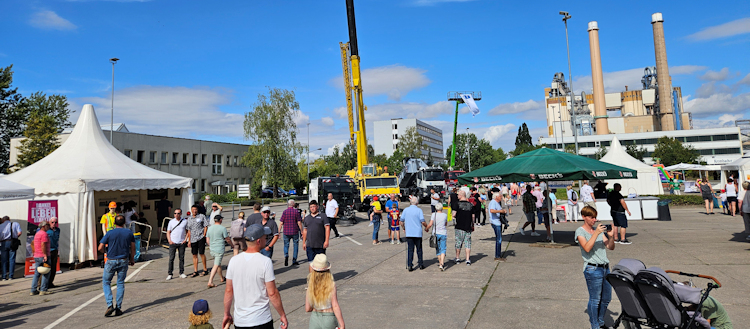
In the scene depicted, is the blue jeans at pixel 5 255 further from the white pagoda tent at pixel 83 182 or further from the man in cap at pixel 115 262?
the man in cap at pixel 115 262

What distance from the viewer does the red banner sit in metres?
11.5

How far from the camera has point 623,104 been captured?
111188 mm

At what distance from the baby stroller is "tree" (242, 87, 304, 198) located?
46864mm

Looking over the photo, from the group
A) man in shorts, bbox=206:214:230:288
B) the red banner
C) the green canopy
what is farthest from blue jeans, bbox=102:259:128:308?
the green canopy

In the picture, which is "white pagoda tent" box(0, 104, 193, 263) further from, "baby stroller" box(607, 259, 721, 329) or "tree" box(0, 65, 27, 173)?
"tree" box(0, 65, 27, 173)

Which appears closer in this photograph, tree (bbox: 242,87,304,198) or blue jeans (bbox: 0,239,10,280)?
blue jeans (bbox: 0,239,10,280)

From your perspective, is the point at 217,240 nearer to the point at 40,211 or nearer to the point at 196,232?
the point at 196,232

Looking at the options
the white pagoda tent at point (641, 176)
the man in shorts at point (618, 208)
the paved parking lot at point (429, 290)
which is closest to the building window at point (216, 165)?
the paved parking lot at point (429, 290)

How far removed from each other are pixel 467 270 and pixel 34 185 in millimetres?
11893

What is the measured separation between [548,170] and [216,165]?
150 feet

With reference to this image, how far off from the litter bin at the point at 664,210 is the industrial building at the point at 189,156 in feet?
134

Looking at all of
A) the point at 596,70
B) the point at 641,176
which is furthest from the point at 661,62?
the point at 641,176

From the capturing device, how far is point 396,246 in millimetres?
13891

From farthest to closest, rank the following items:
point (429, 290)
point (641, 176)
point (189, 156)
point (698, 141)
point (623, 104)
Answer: point (623, 104) < point (698, 141) < point (189, 156) < point (641, 176) < point (429, 290)
